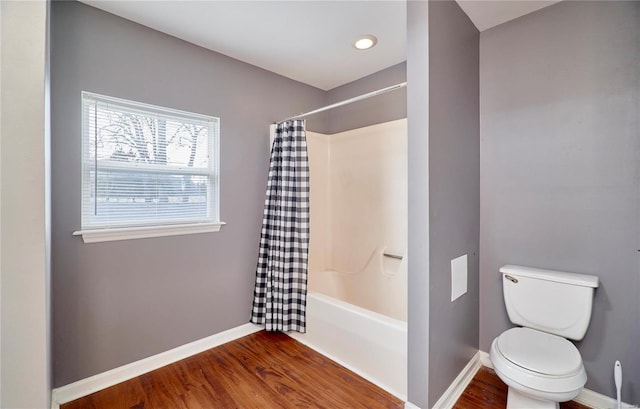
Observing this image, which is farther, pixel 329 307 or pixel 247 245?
pixel 247 245

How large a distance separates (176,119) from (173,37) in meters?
0.59

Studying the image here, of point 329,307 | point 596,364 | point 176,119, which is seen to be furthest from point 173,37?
point 596,364

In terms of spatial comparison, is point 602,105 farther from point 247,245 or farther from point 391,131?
point 247,245

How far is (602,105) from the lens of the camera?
1.63m

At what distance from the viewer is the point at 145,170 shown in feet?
6.52

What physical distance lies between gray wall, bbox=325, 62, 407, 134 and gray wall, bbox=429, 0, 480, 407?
663 millimetres

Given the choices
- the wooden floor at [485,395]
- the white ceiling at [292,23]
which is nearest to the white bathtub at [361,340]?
the wooden floor at [485,395]

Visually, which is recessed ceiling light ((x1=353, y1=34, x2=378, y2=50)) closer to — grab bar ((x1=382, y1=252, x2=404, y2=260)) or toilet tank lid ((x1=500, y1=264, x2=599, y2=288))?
grab bar ((x1=382, y1=252, x2=404, y2=260))

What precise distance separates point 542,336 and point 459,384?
0.57 m

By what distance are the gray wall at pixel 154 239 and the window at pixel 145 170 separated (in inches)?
2.6

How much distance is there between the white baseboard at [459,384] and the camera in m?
1.63

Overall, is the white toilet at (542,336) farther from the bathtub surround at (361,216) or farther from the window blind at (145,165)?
the window blind at (145,165)

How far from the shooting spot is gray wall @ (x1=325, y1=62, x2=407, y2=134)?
2.55m

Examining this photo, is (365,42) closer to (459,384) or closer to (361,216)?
(361,216)
